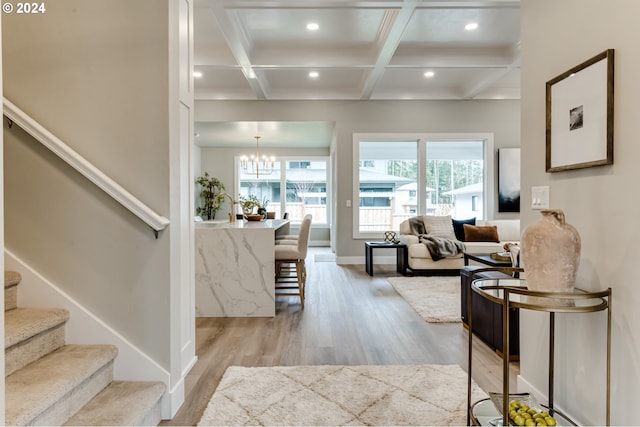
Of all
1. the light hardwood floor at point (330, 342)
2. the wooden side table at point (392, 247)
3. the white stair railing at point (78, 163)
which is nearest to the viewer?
the white stair railing at point (78, 163)

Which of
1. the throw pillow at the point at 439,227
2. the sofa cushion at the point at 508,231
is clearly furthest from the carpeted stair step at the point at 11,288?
the sofa cushion at the point at 508,231

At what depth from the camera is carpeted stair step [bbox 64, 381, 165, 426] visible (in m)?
1.52

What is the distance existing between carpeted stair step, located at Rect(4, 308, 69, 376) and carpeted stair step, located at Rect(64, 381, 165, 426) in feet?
1.11

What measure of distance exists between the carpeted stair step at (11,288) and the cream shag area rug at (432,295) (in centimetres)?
300

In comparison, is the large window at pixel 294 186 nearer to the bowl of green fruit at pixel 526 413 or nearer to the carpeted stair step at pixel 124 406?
the carpeted stair step at pixel 124 406

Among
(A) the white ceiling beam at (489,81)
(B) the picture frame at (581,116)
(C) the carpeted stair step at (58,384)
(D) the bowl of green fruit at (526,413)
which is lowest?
(D) the bowl of green fruit at (526,413)

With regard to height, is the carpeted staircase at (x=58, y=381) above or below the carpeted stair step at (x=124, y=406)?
above

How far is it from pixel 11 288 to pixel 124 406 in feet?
2.79

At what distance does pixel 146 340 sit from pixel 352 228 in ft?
16.7

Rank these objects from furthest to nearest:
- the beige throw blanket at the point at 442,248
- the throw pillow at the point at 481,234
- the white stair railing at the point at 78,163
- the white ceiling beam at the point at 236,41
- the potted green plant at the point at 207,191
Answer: the potted green plant at the point at 207,191
the throw pillow at the point at 481,234
the beige throw blanket at the point at 442,248
the white ceiling beam at the point at 236,41
the white stair railing at the point at 78,163

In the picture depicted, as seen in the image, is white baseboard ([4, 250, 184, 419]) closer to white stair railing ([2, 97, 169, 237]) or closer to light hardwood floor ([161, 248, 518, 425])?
light hardwood floor ([161, 248, 518, 425])

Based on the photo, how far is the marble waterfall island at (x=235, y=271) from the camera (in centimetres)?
346

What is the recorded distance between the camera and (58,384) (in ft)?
4.76

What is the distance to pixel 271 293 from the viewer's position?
3.48m
